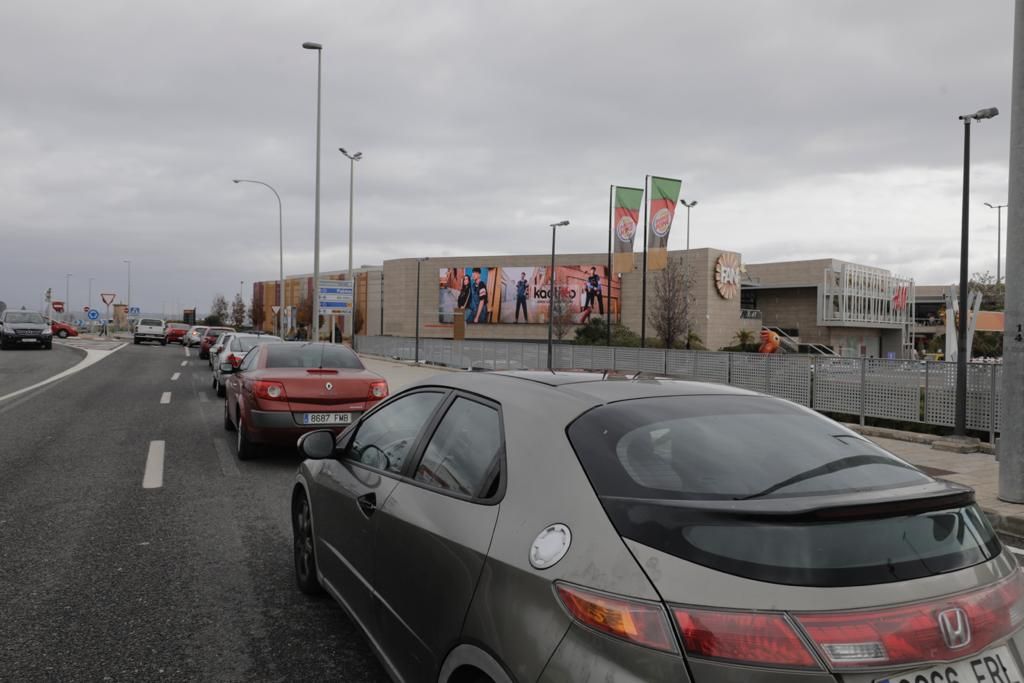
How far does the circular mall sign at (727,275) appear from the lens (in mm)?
59094

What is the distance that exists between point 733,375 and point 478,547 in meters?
16.1

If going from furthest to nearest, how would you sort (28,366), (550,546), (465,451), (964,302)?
(28,366), (964,302), (465,451), (550,546)

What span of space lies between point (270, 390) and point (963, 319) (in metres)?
11.0

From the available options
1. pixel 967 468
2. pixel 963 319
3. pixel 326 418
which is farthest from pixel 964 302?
pixel 326 418

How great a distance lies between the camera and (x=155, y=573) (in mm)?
4762

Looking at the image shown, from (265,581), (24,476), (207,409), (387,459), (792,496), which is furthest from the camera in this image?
(207,409)

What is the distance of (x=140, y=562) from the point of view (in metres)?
4.96

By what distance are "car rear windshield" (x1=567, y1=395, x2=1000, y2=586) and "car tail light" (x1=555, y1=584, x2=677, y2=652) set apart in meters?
0.17

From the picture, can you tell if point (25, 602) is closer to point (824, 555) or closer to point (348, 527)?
point (348, 527)

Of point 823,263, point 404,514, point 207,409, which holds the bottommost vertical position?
point 207,409

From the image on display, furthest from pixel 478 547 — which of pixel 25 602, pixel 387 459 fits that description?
pixel 25 602

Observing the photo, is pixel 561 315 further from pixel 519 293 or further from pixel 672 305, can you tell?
pixel 672 305

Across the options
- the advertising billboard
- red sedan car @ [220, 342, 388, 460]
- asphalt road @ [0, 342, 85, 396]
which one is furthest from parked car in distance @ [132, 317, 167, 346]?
red sedan car @ [220, 342, 388, 460]

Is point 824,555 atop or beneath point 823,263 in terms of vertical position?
beneath
